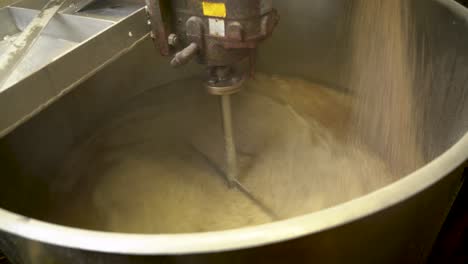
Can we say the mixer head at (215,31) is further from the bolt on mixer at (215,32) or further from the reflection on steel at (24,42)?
the reflection on steel at (24,42)

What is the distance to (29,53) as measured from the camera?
102 centimetres

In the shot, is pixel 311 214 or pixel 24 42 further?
pixel 24 42

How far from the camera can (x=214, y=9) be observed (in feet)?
2.68

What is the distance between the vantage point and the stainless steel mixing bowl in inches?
20.0

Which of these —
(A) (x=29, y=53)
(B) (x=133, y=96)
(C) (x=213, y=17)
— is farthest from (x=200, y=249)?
(B) (x=133, y=96)

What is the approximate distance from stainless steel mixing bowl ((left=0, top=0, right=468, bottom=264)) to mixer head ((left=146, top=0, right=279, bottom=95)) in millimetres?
392

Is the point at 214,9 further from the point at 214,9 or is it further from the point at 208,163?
the point at 208,163

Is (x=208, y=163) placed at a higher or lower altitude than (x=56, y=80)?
lower

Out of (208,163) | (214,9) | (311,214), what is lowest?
(208,163)

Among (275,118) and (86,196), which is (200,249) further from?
(275,118)

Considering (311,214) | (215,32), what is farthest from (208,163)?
(311,214)

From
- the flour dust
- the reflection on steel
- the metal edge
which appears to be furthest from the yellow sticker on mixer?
the flour dust

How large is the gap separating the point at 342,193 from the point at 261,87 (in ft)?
1.88

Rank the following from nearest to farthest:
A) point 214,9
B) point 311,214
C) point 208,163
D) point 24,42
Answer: point 311,214
point 214,9
point 24,42
point 208,163
